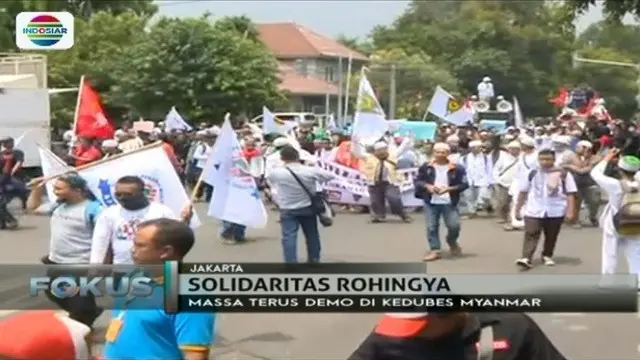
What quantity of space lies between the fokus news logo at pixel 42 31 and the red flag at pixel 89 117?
27.2 ft

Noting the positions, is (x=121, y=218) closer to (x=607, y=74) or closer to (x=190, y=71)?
(x=190, y=71)

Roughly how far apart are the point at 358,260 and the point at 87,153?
4571mm

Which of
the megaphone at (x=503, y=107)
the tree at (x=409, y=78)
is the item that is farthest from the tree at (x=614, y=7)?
the tree at (x=409, y=78)

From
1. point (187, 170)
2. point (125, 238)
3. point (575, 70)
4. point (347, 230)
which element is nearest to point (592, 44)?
point (575, 70)

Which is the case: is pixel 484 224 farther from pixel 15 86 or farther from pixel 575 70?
pixel 575 70

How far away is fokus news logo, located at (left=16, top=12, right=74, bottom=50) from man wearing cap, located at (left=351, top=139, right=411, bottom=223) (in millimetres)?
10222

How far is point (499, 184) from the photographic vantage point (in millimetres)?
14570

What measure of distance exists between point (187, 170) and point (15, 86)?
8144mm

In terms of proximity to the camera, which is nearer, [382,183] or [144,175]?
[144,175]

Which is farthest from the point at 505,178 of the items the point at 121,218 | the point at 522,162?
the point at 121,218

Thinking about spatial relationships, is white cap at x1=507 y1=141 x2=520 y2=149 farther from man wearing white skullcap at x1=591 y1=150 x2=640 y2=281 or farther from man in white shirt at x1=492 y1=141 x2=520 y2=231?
man wearing white skullcap at x1=591 y1=150 x2=640 y2=281

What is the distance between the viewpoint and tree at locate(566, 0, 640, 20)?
47.2 feet

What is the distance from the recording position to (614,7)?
47.9ft

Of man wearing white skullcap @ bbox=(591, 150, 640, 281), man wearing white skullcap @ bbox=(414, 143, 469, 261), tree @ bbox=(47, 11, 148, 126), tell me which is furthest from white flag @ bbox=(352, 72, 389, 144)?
man wearing white skullcap @ bbox=(591, 150, 640, 281)
